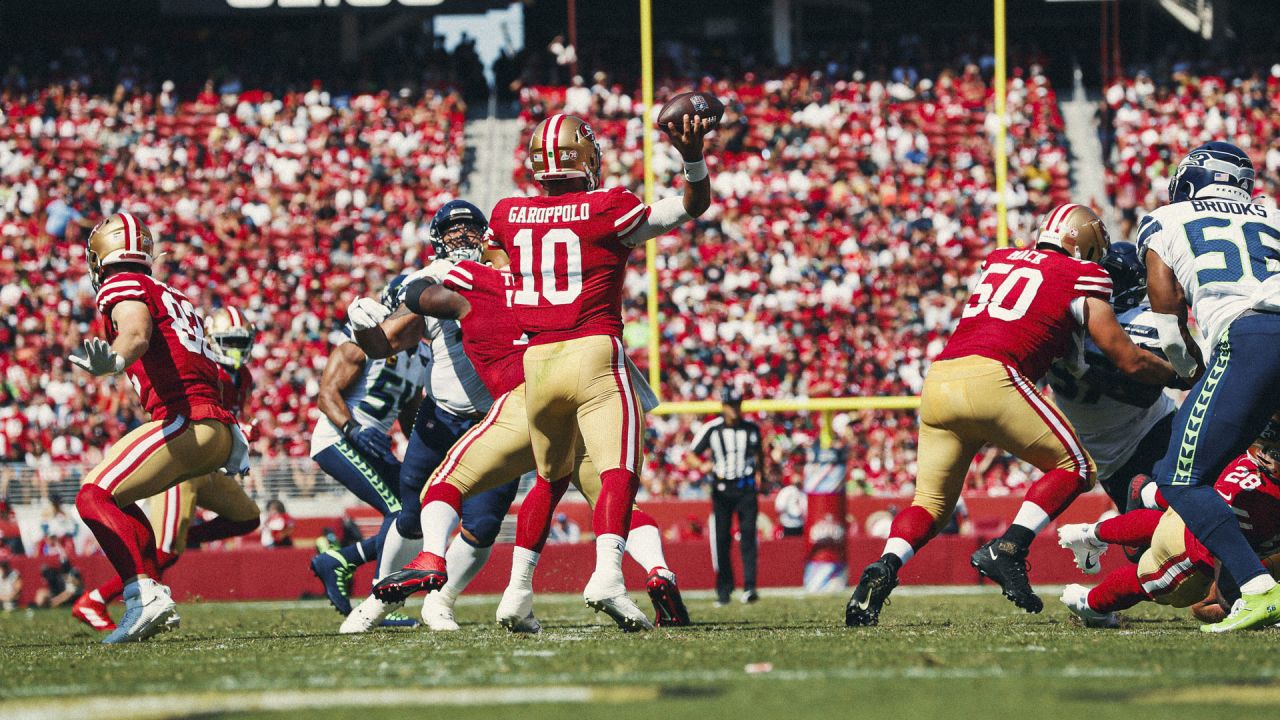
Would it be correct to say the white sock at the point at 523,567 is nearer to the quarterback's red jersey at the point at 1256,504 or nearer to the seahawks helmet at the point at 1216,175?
the quarterback's red jersey at the point at 1256,504

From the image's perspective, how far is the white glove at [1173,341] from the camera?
5836mm

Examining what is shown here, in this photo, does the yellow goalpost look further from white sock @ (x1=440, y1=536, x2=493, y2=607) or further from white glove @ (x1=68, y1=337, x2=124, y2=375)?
white glove @ (x1=68, y1=337, x2=124, y2=375)

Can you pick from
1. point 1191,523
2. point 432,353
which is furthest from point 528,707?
point 432,353

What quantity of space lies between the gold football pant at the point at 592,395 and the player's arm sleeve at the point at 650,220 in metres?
0.39

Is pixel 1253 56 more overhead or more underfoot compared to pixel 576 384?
more overhead

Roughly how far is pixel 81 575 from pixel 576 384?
32.5 feet

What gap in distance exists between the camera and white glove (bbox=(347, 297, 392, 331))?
6.45 meters

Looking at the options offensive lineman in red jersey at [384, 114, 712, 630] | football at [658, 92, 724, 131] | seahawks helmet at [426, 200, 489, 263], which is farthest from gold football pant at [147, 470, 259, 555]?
football at [658, 92, 724, 131]

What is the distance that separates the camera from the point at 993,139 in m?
21.7

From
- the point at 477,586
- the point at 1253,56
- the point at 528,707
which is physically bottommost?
the point at 477,586

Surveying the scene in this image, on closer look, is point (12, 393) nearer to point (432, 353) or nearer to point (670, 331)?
point (670, 331)

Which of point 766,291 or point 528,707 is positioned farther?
point 766,291

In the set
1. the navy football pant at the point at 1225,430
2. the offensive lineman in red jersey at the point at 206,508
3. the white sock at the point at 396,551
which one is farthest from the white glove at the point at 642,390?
the offensive lineman in red jersey at the point at 206,508

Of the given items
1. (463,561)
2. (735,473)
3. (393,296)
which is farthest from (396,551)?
(735,473)
